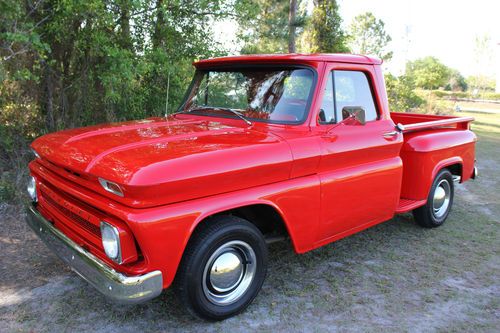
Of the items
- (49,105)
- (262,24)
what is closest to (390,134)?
(49,105)

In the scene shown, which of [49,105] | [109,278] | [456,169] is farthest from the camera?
[49,105]

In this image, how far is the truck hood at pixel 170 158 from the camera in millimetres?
2406

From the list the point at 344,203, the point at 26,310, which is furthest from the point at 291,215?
the point at 26,310

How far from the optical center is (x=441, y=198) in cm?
502

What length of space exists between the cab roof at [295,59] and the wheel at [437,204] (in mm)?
1738

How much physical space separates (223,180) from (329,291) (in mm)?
1453

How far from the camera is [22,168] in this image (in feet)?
17.4

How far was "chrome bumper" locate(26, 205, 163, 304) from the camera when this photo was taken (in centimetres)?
238

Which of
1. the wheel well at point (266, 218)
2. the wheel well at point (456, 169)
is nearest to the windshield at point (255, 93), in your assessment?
the wheel well at point (266, 218)

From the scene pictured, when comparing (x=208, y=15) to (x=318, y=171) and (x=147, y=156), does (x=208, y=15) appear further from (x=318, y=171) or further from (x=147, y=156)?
(x=147, y=156)

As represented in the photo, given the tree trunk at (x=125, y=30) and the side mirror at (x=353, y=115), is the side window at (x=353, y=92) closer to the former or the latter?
the side mirror at (x=353, y=115)

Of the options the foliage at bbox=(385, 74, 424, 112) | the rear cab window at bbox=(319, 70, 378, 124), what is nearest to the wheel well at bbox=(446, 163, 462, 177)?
the rear cab window at bbox=(319, 70, 378, 124)

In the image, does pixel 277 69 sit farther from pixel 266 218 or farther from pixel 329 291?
pixel 329 291

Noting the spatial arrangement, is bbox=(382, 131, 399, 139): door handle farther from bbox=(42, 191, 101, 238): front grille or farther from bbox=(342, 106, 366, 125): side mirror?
bbox=(42, 191, 101, 238): front grille
